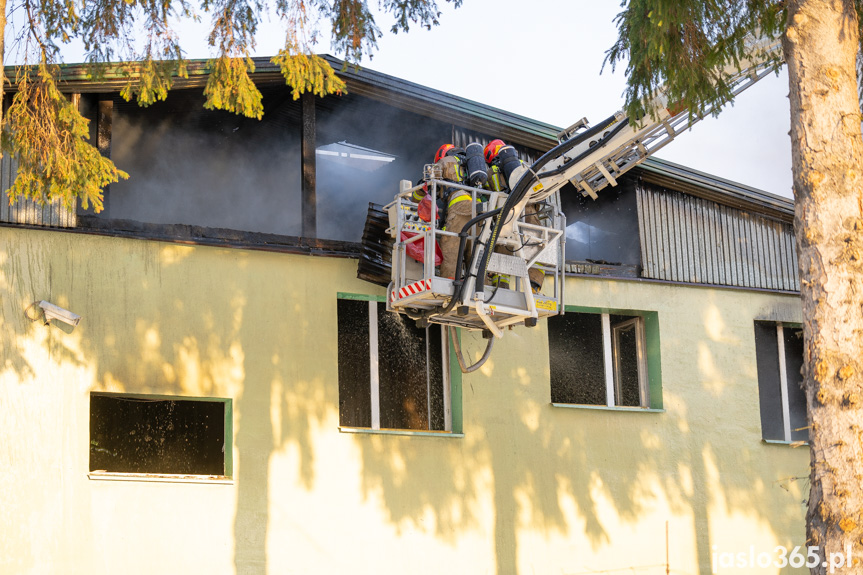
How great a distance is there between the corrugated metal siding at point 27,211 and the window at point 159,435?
5.57ft

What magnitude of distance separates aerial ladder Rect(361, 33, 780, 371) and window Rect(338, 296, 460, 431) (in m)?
1.12

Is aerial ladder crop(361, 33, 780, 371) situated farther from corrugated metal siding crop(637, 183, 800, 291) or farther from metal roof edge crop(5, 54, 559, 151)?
corrugated metal siding crop(637, 183, 800, 291)

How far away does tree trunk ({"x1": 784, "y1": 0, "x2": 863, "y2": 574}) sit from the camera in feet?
21.5

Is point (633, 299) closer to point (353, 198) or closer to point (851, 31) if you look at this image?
point (353, 198)

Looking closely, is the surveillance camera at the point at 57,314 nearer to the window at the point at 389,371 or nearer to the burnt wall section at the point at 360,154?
the window at the point at 389,371

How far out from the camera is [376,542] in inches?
417

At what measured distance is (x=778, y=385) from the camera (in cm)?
1352

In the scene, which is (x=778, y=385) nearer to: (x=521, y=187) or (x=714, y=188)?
(x=714, y=188)

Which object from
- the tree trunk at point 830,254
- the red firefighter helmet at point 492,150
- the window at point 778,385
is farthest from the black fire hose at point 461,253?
the window at point 778,385

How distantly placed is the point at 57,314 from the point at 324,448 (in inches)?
113

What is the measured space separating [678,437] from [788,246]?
11.1ft

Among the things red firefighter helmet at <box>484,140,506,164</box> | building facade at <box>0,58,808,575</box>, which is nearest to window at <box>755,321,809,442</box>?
building facade at <box>0,58,808,575</box>

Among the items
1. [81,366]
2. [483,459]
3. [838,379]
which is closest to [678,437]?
[483,459]

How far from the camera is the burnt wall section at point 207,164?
11.2 meters
